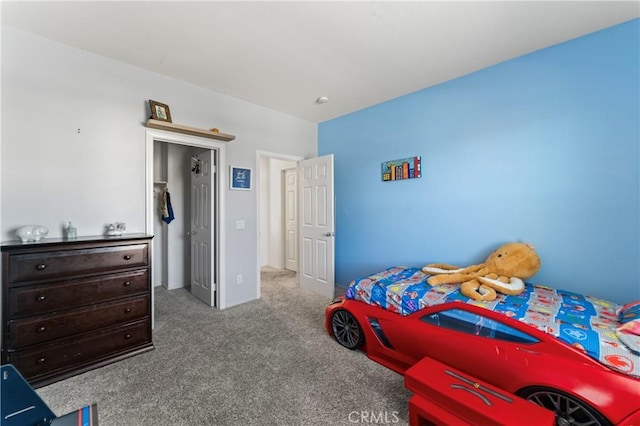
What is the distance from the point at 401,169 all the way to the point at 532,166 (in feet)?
4.33

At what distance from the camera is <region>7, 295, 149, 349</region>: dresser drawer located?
6.09ft

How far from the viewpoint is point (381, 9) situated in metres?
1.90

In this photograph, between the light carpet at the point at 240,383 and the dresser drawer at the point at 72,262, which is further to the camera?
the dresser drawer at the point at 72,262

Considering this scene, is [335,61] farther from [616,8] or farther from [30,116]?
[30,116]

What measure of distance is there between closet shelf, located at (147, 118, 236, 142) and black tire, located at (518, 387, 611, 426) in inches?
134

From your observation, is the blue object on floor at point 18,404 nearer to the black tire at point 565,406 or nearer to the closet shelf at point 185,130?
the closet shelf at point 185,130

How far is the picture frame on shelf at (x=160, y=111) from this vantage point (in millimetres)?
2646

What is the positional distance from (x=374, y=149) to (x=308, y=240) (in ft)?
5.54

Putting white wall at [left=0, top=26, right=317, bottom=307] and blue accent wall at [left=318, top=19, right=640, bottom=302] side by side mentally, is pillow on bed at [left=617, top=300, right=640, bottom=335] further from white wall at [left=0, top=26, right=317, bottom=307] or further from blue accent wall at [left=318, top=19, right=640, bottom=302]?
white wall at [left=0, top=26, right=317, bottom=307]

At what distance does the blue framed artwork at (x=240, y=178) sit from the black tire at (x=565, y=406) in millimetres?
3279

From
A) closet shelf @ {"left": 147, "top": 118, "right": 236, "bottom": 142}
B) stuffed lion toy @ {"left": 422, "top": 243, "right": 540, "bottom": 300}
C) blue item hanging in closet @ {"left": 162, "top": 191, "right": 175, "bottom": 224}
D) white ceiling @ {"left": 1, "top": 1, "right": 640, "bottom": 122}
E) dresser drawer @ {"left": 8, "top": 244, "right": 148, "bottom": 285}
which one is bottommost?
stuffed lion toy @ {"left": 422, "top": 243, "right": 540, "bottom": 300}

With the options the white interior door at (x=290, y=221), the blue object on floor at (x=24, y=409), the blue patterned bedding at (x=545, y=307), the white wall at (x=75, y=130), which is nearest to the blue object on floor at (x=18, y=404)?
the blue object on floor at (x=24, y=409)

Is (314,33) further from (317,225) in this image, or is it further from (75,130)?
(317,225)

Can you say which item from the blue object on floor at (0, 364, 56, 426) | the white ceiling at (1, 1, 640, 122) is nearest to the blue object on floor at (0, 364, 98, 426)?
the blue object on floor at (0, 364, 56, 426)
